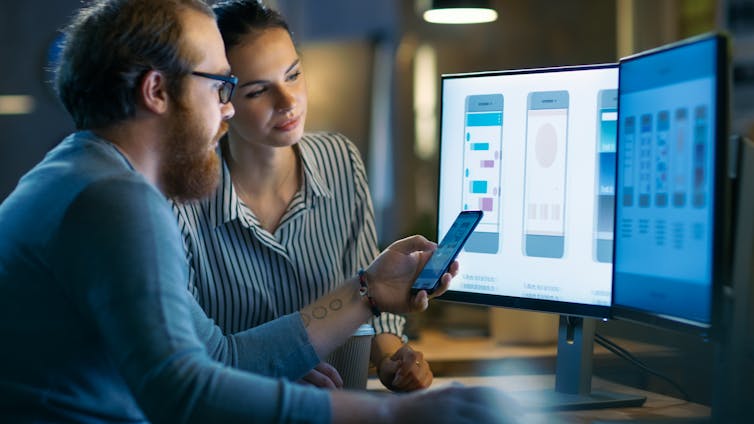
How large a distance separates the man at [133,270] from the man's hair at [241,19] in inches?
17.4

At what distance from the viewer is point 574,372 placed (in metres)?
1.60

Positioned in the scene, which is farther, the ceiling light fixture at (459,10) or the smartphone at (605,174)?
the ceiling light fixture at (459,10)

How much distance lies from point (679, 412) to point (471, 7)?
1.47 metres

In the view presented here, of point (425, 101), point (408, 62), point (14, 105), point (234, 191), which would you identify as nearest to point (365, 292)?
point (234, 191)

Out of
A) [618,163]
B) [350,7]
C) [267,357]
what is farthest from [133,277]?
[350,7]

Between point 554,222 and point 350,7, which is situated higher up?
point 350,7

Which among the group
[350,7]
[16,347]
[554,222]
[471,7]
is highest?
[350,7]

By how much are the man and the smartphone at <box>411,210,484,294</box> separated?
18 centimetres

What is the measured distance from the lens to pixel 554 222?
5.04 ft

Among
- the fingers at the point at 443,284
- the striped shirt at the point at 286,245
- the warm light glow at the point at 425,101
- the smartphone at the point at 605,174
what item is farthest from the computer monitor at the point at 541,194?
the warm light glow at the point at 425,101

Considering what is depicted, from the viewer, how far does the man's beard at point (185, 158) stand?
129 centimetres

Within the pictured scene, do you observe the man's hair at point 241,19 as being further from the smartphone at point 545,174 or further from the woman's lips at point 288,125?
the smartphone at point 545,174

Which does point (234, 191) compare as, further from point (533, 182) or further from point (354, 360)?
point (533, 182)

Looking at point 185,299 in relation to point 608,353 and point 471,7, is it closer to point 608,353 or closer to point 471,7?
point 608,353
